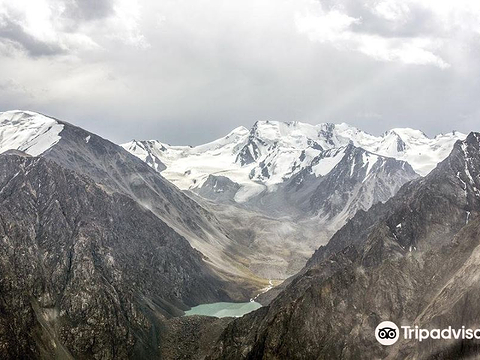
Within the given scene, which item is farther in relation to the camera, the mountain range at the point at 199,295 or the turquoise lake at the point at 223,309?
the turquoise lake at the point at 223,309

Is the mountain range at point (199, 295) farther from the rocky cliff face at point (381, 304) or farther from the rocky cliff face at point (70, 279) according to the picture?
the rocky cliff face at point (70, 279)

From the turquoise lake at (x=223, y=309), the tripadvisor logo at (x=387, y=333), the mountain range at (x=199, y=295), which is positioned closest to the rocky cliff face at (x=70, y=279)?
the mountain range at (x=199, y=295)

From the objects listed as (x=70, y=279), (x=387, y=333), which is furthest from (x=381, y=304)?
(x=70, y=279)

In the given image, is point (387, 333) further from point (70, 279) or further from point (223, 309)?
point (223, 309)

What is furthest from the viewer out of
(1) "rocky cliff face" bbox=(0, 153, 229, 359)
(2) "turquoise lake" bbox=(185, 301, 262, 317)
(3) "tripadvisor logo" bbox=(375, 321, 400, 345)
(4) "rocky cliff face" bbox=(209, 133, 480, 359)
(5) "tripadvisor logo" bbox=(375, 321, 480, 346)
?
(2) "turquoise lake" bbox=(185, 301, 262, 317)

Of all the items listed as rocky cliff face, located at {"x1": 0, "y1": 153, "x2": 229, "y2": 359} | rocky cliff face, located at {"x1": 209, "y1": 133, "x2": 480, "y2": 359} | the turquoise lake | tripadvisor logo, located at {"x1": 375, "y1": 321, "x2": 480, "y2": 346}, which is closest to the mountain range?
rocky cliff face, located at {"x1": 209, "y1": 133, "x2": 480, "y2": 359}

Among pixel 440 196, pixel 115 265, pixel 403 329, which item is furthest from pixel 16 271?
pixel 440 196

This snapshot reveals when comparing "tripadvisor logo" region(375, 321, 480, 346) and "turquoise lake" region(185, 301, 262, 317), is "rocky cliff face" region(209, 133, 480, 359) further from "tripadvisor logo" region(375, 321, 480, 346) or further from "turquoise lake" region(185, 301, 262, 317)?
"turquoise lake" region(185, 301, 262, 317)
